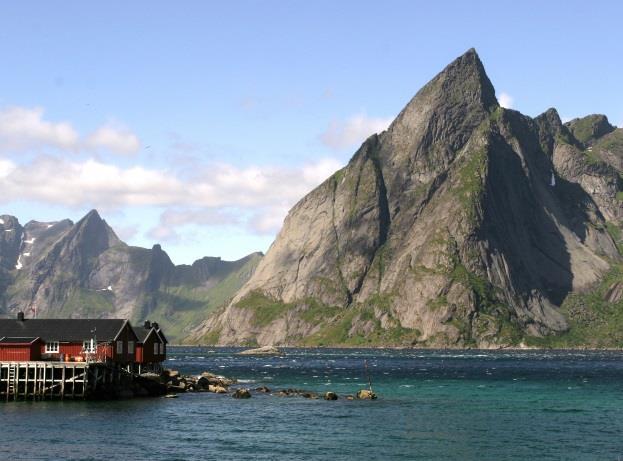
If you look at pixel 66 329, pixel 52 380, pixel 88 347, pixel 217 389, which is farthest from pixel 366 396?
pixel 52 380

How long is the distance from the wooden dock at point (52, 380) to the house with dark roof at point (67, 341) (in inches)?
89.0

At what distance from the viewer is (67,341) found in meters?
112

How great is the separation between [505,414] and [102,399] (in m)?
45.8

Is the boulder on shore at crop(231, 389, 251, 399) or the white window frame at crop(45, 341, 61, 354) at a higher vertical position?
the white window frame at crop(45, 341, 61, 354)

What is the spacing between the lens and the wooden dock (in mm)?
104750

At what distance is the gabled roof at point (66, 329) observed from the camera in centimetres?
11238

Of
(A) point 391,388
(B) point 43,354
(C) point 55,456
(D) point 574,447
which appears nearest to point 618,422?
(D) point 574,447

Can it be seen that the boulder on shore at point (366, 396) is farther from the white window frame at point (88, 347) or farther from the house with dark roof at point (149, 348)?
the white window frame at point (88, 347)

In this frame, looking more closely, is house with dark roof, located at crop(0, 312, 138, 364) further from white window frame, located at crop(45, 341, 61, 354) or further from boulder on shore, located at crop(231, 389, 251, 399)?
boulder on shore, located at crop(231, 389, 251, 399)

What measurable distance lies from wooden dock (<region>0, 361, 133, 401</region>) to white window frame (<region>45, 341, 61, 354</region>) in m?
4.19

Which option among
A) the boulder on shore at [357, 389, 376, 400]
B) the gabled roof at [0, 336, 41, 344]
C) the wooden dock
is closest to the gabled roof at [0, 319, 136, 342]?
the gabled roof at [0, 336, 41, 344]

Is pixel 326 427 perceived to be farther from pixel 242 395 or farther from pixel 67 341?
pixel 67 341

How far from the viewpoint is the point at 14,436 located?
7825 centimetres

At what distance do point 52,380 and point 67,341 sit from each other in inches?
324
